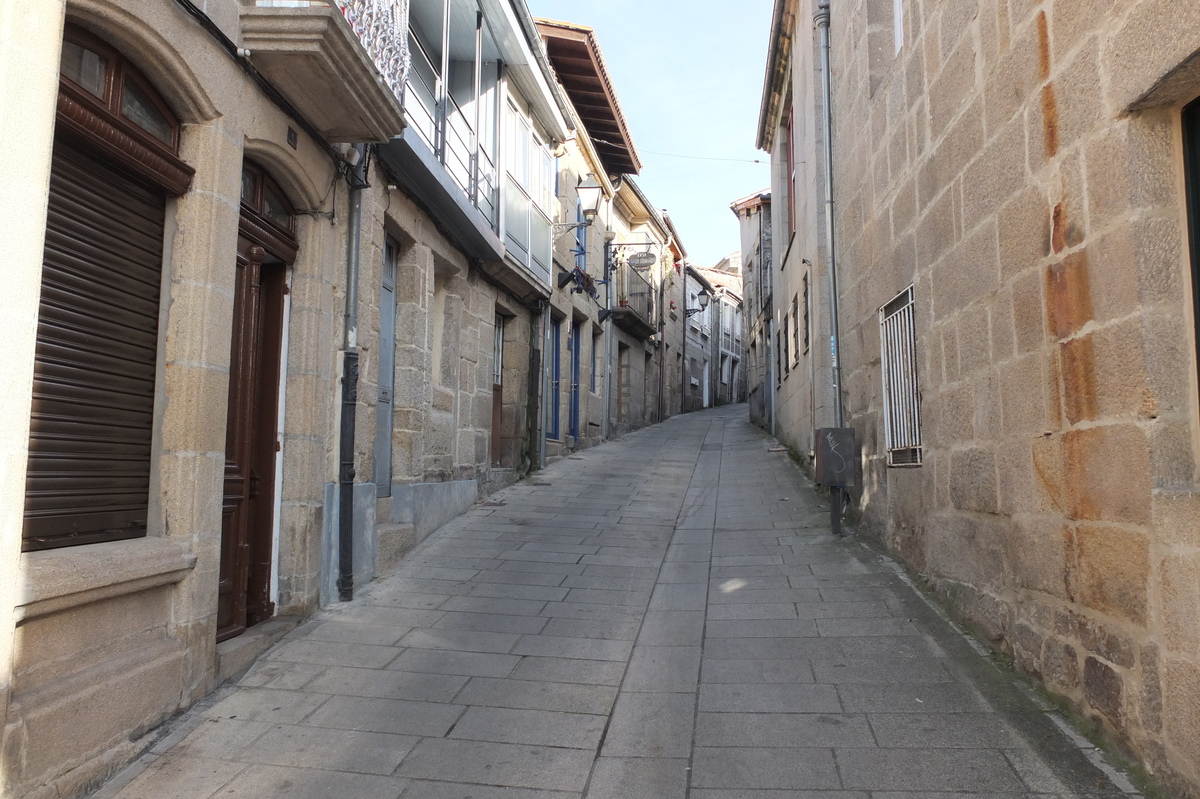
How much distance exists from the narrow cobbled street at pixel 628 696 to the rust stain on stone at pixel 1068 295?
1.74m

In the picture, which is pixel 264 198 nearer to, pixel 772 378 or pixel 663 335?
pixel 772 378

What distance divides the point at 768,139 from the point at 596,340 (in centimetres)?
516

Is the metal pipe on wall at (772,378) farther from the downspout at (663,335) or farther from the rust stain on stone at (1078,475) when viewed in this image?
the rust stain on stone at (1078,475)

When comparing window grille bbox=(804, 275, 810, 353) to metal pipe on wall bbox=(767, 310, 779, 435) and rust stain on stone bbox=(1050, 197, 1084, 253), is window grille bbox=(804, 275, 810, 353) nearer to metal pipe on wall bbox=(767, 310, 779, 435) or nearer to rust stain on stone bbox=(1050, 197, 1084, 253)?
metal pipe on wall bbox=(767, 310, 779, 435)

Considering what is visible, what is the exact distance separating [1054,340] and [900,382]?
8.55 feet

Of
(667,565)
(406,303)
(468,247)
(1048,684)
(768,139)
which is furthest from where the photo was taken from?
(768,139)

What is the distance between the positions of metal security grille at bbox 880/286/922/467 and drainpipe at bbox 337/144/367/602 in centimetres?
396

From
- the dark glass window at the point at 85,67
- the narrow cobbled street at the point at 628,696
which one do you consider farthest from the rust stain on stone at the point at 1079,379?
the dark glass window at the point at 85,67

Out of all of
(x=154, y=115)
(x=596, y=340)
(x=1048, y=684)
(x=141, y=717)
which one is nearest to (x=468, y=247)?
(x=154, y=115)

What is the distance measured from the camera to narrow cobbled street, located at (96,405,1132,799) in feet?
10.9

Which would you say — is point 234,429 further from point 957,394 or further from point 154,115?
point 957,394

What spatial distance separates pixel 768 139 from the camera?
635 inches

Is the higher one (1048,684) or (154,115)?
(154,115)

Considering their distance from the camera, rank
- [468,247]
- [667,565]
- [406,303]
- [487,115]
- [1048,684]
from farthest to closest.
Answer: [487,115]
[468,247]
[406,303]
[667,565]
[1048,684]
